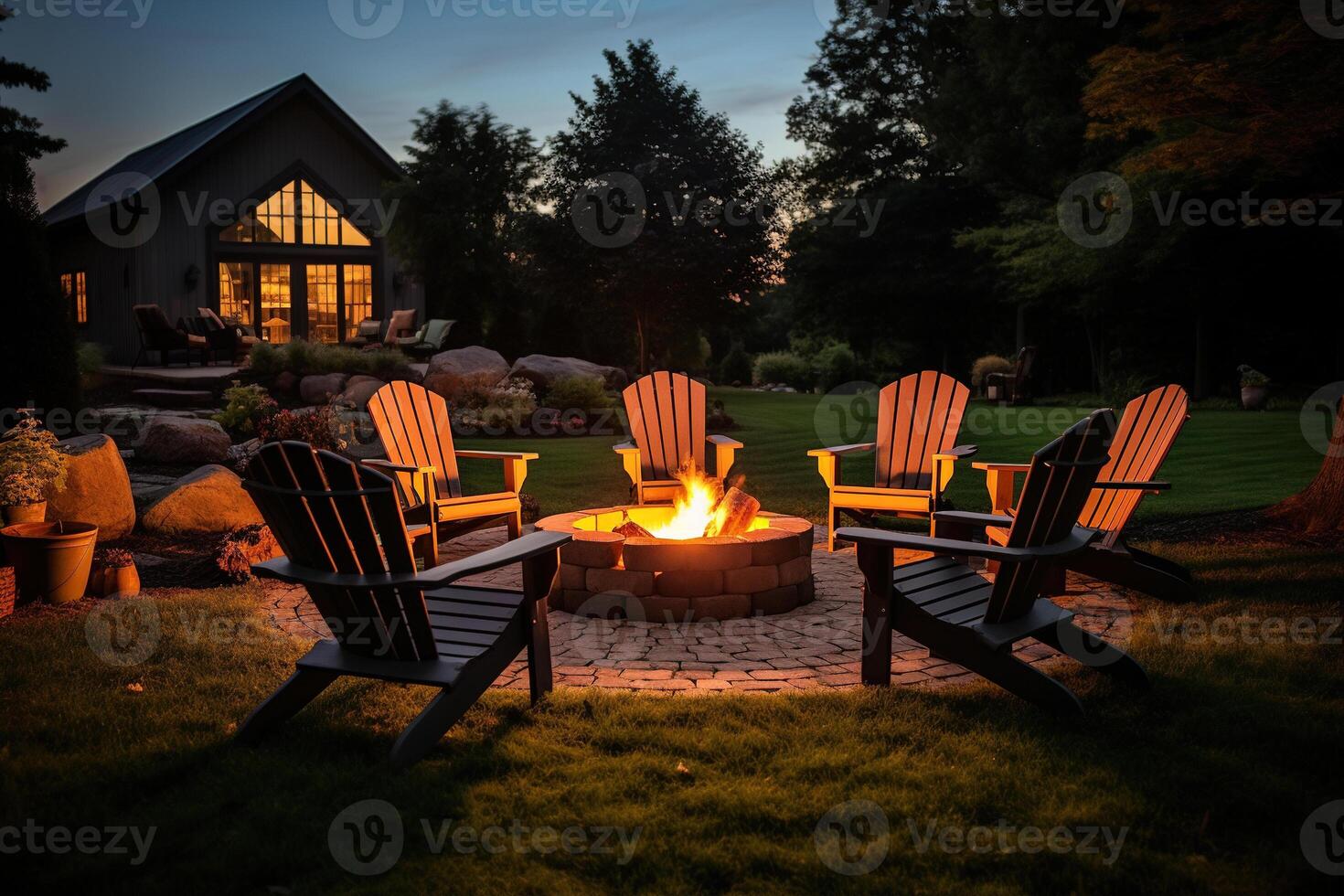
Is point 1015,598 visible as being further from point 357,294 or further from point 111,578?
point 357,294

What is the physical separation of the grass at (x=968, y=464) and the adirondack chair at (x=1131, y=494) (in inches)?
87.1

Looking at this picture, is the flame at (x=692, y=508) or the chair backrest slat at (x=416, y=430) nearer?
the flame at (x=692, y=508)

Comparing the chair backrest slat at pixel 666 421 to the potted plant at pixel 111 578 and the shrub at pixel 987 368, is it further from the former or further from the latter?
the shrub at pixel 987 368

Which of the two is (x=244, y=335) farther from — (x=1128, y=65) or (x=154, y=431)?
(x=1128, y=65)

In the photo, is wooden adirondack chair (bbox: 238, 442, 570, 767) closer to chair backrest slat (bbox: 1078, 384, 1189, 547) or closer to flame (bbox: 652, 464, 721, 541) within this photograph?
flame (bbox: 652, 464, 721, 541)

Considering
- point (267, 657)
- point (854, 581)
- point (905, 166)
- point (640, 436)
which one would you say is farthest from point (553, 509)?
point (905, 166)

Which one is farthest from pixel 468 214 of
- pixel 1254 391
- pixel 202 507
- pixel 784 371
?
pixel 202 507

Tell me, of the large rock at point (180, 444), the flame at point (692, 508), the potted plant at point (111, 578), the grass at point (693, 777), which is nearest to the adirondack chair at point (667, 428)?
the flame at point (692, 508)

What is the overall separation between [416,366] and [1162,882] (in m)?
13.2

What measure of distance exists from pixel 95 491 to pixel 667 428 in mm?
3337

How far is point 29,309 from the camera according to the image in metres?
6.59

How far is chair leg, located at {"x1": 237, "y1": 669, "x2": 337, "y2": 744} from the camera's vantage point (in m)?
2.87

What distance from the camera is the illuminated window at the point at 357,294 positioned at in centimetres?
1916

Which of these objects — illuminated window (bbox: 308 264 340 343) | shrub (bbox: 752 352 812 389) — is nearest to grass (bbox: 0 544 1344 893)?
illuminated window (bbox: 308 264 340 343)
